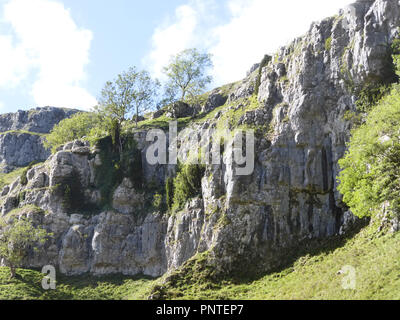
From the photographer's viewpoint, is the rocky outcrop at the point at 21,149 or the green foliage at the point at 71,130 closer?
the green foliage at the point at 71,130

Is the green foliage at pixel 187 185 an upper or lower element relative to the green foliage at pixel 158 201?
upper

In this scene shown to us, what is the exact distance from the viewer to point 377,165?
2755 cm

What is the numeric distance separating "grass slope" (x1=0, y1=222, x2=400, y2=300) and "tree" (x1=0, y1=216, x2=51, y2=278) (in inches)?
82.1

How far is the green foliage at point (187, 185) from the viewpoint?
44.4 m

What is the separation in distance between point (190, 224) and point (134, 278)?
1002 cm

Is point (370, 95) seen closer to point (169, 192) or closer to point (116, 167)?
point (169, 192)

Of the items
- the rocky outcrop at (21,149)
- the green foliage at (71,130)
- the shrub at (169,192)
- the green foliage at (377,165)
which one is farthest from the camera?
the rocky outcrop at (21,149)

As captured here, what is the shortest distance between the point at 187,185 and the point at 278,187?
12.3 meters

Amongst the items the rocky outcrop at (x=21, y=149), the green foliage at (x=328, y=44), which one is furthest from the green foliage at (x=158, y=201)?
the rocky outcrop at (x=21, y=149)

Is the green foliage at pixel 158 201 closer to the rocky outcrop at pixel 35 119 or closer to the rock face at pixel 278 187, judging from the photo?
the rock face at pixel 278 187

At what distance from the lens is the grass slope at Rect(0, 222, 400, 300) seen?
23.1 m

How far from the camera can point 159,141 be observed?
5578cm

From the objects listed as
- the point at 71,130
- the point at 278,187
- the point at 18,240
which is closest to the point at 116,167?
the point at 18,240

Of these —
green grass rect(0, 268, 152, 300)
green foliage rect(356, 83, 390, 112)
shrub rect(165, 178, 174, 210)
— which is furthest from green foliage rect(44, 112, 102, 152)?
green foliage rect(356, 83, 390, 112)
